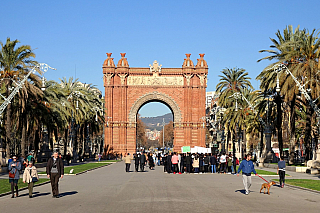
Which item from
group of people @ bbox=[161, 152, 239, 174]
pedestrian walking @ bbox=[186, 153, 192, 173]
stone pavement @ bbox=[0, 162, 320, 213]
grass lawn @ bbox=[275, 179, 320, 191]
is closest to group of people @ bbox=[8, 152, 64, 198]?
stone pavement @ bbox=[0, 162, 320, 213]

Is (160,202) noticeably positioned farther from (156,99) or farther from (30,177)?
(156,99)

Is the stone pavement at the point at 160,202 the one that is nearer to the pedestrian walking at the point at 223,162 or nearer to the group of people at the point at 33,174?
the group of people at the point at 33,174

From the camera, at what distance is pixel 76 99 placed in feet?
176

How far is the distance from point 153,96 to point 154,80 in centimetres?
261

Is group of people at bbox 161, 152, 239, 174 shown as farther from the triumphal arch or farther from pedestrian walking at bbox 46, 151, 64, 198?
the triumphal arch

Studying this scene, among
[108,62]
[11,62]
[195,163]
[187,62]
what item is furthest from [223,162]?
[108,62]

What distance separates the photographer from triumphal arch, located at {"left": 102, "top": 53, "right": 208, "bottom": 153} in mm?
74438

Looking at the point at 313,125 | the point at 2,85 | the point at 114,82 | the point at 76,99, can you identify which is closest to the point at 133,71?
the point at 114,82

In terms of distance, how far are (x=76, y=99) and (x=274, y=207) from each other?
140ft

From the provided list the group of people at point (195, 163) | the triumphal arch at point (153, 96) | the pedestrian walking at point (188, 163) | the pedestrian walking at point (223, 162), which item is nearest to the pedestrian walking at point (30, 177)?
the group of people at point (195, 163)

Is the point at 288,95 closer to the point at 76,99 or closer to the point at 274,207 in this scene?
the point at 274,207

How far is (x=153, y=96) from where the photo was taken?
246 feet

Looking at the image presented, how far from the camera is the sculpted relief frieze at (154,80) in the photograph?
75.1 meters

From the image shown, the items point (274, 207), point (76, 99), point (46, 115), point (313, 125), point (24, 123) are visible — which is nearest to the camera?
point (274, 207)
